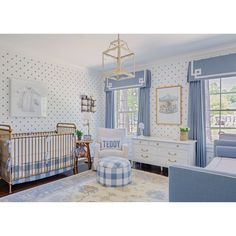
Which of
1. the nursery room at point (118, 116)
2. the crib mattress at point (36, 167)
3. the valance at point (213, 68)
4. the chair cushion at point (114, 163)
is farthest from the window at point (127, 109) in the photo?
the chair cushion at point (114, 163)

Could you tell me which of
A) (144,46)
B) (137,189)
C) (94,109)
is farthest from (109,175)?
(94,109)

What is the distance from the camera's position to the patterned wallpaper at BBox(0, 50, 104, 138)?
3.48 meters

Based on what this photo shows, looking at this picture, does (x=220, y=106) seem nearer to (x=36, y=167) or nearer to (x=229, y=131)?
(x=229, y=131)

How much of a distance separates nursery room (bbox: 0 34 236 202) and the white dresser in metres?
0.02

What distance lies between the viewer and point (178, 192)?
1.61m

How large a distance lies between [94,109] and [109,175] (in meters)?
2.69

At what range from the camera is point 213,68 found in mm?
3547

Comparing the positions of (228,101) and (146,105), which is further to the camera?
(146,105)

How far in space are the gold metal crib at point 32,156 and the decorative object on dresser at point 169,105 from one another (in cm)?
204

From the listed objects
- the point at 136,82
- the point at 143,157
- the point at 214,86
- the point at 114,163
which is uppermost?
the point at 136,82

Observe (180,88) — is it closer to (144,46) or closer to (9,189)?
(144,46)

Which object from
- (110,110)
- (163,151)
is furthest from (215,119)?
(110,110)

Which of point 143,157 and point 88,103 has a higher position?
point 88,103

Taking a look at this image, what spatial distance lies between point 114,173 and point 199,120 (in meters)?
2.02
